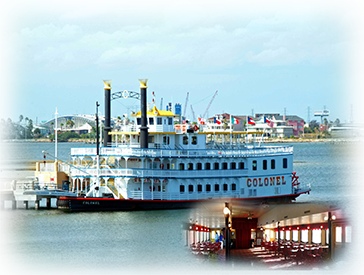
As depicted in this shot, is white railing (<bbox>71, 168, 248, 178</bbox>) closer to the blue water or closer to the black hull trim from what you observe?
the black hull trim

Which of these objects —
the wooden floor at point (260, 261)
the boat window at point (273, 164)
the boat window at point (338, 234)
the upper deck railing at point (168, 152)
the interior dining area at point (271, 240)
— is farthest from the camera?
the boat window at point (273, 164)

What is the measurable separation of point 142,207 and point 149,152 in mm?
3917

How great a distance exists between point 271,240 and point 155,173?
16718mm

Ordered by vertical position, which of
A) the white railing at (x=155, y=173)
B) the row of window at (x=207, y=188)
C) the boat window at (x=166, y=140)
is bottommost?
the row of window at (x=207, y=188)

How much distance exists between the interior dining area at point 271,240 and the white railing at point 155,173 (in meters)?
12.6

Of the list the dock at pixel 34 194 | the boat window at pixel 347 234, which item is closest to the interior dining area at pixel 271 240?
the boat window at pixel 347 234

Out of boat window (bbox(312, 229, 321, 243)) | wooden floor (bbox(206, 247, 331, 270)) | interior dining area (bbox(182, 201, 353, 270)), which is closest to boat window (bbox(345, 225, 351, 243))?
interior dining area (bbox(182, 201, 353, 270))

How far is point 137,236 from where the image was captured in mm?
41812

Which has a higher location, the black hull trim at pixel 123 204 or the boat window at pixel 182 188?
the boat window at pixel 182 188

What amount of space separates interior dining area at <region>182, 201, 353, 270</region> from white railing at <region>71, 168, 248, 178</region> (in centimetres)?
1261

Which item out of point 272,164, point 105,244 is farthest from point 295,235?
point 272,164

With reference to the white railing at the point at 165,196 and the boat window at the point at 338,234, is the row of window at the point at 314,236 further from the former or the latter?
the white railing at the point at 165,196

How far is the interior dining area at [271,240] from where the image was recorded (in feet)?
107

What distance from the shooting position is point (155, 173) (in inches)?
1930
